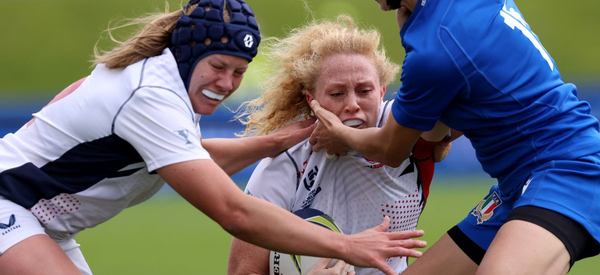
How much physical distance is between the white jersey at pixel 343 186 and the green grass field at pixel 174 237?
3370 millimetres

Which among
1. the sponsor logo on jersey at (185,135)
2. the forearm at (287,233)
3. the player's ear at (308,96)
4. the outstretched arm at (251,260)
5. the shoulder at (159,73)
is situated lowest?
the outstretched arm at (251,260)

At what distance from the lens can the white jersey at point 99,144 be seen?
421 centimetres

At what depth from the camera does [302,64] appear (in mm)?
5352

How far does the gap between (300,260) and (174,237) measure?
5.30 meters

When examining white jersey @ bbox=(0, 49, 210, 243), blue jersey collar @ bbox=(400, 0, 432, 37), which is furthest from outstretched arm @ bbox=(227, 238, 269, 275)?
blue jersey collar @ bbox=(400, 0, 432, 37)

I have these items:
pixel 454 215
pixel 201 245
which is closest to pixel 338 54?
pixel 201 245

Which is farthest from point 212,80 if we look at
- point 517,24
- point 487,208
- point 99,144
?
point 487,208

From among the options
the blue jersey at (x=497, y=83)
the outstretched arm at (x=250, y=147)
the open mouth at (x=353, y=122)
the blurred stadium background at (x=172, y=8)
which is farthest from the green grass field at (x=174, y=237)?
the blue jersey at (x=497, y=83)

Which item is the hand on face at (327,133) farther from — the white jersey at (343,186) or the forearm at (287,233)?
the forearm at (287,233)

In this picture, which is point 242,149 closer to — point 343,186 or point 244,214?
point 343,186

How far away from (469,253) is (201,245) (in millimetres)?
5215

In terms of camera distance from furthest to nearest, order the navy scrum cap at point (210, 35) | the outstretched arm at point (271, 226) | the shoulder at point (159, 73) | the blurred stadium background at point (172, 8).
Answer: the blurred stadium background at point (172, 8) → the navy scrum cap at point (210, 35) → the shoulder at point (159, 73) → the outstretched arm at point (271, 226)

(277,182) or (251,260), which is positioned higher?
(277,182)

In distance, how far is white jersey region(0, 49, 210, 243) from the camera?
421cm
